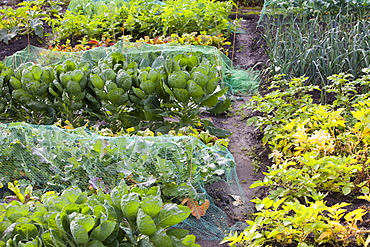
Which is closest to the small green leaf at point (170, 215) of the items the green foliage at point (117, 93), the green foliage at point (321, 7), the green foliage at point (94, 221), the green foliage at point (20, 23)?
the green foliage at point (94, 221)

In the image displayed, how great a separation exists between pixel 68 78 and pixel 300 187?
216cm

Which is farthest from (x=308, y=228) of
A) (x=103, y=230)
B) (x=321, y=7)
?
(x=321, y=7)

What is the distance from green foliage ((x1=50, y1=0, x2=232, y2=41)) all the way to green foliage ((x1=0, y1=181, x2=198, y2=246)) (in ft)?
16.4

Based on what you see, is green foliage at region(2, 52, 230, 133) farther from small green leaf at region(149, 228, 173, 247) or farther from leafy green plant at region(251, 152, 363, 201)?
Result: small green leaf at region(149, 228, 173, 247)

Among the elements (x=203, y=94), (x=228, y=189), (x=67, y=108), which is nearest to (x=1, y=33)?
(x=67, y=108)

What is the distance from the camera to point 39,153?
3273 mm

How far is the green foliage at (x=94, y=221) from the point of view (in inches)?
77.3

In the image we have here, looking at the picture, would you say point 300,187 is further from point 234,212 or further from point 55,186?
point 55,186

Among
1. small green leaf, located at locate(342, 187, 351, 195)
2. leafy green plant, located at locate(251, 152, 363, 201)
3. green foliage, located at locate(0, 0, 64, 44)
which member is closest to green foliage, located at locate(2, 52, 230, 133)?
leafy green plant, located at locate(251, 152, 363, 201)

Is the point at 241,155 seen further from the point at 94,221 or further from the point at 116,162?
the point at 94,221

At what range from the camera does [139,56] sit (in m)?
5.22

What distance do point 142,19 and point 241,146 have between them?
138 inches

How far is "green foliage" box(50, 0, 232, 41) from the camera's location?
276 inches

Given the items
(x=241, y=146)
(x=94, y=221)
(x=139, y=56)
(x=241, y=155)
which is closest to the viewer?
(x=94, y=221)
